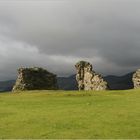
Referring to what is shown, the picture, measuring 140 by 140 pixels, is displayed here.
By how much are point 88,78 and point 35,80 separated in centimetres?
1983

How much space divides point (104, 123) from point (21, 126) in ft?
29.3

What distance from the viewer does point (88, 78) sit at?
499 ft

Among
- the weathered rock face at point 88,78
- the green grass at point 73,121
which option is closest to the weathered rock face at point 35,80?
the weathered rock face at point 88,78

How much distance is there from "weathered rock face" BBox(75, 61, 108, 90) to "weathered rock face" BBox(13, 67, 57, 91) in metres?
11.6

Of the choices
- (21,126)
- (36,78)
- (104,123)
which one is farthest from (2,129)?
(36,78)

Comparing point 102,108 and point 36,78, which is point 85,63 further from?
point 102,108

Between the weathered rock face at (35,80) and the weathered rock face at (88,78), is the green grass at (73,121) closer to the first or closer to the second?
the weathered rock face at (88,78)

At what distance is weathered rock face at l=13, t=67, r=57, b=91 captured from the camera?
144625mm

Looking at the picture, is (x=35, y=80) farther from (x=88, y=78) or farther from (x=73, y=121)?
(x=73, y=121)

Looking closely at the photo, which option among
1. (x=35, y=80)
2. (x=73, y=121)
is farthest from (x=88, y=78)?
(x=73, y=121)

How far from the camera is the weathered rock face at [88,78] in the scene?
14200 centimetres

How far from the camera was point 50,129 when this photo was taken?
4125 centimetres

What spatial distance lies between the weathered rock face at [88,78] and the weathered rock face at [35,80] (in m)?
11.6

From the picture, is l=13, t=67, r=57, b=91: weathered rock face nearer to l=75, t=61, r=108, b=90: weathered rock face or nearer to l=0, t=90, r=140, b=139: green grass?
l=75, t=61, r=108, b=90: weathered rock face
